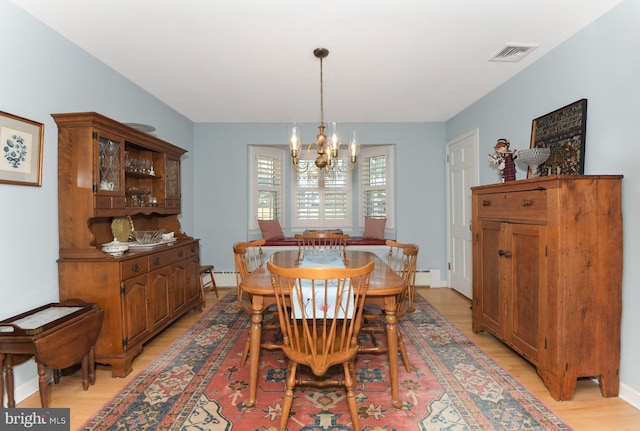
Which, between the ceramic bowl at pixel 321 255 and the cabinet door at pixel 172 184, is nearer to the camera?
the ceramic bowl at pixel 321 255

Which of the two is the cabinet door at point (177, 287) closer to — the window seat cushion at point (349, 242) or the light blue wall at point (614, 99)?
the window seat cushion at point (349, 242)

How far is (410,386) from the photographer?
2.15 m

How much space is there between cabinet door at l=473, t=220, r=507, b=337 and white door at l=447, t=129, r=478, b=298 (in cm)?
134

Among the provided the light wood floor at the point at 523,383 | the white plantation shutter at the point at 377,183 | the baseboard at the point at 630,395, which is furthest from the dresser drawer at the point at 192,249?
the baseboard at the point at 630,395

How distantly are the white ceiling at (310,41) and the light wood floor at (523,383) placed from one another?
2484mm

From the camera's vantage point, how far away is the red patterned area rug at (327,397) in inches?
70.0

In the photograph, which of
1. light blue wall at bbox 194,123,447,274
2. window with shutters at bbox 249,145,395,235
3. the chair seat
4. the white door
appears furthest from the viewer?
window with shutters at bbox 249,145,395,235

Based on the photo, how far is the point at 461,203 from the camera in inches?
171

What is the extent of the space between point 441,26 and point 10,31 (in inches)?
110

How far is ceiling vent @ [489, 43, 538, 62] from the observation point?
8.38ft

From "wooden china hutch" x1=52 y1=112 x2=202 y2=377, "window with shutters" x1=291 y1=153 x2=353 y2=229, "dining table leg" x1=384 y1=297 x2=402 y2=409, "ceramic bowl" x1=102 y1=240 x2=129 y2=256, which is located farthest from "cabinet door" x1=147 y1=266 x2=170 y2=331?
"window with shutters" x1=291 y1=153 x2=353 y2=229

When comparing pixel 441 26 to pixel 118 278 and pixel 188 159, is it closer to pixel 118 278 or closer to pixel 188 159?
pixel 118 278

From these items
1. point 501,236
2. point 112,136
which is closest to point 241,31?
point 112,136

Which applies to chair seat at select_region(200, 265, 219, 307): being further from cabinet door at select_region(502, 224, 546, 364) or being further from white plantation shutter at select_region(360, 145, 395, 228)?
cabinet door at select_region(502, 224, 546, 364)
